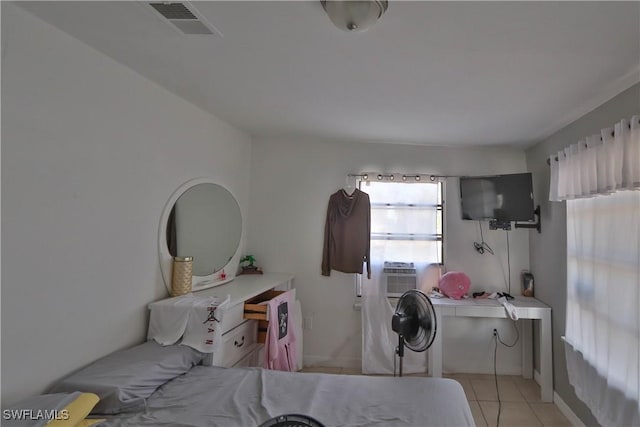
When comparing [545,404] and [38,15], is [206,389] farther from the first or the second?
[545,404]

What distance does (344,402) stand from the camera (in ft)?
4.79

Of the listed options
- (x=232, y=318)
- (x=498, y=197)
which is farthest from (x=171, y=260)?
(x=498, y=197)

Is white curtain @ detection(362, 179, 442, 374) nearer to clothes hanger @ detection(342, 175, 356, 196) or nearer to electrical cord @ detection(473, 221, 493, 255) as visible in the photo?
clothes hanger @ detection(342, 175, 356, 196)

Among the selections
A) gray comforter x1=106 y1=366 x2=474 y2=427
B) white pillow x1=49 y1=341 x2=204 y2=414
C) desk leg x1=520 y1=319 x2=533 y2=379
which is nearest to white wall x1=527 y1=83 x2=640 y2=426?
desk leg x1=520 y1=319 x2=533 y2=379

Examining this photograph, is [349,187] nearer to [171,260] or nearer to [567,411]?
[171,260]

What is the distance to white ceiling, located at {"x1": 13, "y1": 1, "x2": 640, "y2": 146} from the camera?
1273mm

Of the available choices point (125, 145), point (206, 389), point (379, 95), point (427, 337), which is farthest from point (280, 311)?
point (379, 95)

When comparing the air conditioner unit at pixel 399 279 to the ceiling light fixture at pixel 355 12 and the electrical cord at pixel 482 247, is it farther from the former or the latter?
the ceiling light fixture at pixel 355 12

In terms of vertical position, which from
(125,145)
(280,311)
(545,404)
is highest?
(125,145)

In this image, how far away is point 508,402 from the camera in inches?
104

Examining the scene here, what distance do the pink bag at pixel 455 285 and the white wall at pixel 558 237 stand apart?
2.28 ft

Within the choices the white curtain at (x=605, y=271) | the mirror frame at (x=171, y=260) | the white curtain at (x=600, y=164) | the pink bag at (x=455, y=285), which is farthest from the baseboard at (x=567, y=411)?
the mirror frame at (x=171, y=260)

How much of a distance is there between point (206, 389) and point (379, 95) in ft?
6.75

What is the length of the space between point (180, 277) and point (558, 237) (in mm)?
3118
